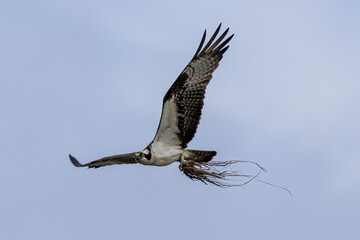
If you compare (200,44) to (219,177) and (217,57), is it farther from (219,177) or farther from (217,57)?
(219,177)

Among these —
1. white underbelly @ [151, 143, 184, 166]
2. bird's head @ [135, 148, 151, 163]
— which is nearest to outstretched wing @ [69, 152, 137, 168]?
bird's head @ [135, 148, 151, 163]

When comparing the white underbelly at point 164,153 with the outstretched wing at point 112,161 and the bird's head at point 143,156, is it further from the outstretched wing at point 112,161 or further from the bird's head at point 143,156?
the outstretched wing at point 112,161

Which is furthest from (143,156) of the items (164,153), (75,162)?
(75,162)

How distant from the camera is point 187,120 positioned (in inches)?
470

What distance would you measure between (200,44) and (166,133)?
5.31 ft

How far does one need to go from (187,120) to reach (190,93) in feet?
1.57

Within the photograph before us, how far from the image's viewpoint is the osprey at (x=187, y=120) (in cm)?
1173

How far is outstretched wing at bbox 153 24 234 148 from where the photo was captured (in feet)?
38.4

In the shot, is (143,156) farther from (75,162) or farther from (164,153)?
(75,162)

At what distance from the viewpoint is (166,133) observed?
39.4 ft

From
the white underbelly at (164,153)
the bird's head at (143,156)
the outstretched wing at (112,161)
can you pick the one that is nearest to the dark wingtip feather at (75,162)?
the outstretched wing at (112,161)

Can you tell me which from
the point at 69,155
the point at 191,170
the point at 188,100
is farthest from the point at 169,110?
the point at 69,155

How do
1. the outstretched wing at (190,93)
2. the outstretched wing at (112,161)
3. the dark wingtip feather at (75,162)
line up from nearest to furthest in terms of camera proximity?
1. the outstretched wing at (190,93)
2. the outstretched wing at (112,161)
3. the dark wingtip feather at (75,162)

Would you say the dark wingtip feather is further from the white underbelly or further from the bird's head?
the white underbelly
